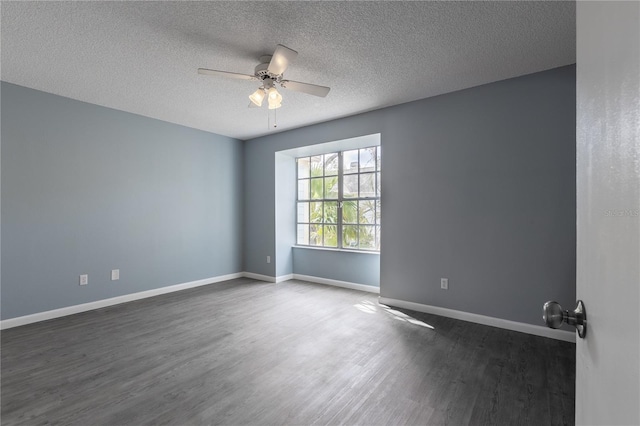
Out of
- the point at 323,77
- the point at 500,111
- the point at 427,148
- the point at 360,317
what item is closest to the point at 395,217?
the point at 427,148

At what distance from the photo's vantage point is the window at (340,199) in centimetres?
471

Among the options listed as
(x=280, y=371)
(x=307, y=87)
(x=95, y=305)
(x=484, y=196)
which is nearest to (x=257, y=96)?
(x=307, y=87)

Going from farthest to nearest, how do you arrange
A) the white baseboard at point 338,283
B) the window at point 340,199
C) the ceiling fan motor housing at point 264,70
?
the window at point 340,199
the white baseboard at point 338,283
the ceiling fan motor housing at point 264,70

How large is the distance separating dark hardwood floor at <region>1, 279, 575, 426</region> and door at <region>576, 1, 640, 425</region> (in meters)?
1.51

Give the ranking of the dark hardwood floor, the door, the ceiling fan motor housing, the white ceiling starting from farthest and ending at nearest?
1. the ceiling fan motor housing
2. the white ceiling
3. the dark hardwood floor
4. the door

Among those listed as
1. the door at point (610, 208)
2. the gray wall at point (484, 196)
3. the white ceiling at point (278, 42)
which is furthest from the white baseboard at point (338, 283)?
the door at point (610, 208)

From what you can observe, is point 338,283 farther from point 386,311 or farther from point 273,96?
point 273,96

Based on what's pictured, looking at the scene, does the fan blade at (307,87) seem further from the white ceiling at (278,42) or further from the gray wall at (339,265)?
the gray wall at (339,265)

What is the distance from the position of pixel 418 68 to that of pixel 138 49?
2.58m

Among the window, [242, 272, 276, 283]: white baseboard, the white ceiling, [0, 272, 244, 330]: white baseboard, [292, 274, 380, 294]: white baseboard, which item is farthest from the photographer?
[242, 272, 276, 283]: white baseboard

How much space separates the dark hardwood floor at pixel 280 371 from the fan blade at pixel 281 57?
7.72 ft

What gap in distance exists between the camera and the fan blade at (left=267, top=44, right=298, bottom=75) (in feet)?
7.02

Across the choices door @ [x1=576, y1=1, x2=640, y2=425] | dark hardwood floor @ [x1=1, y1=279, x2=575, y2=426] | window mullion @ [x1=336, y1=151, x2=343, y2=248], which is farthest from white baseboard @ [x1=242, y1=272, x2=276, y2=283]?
door @ [x1=576, y1=1, x2=640, y2=425]

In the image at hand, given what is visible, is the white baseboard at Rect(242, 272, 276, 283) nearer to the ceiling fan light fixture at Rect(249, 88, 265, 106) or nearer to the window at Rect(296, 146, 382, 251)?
the window at Rect(296, 146, 382, 251)
